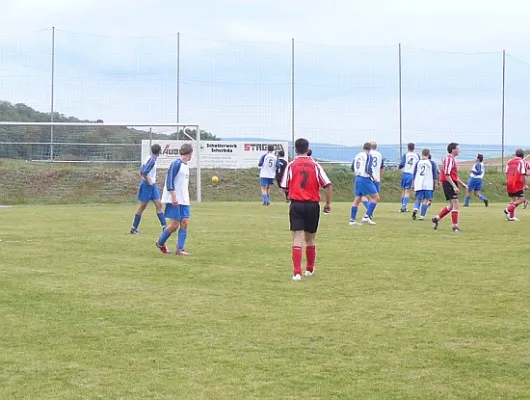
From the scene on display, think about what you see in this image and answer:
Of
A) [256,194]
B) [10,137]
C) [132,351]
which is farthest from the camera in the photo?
[256,194]

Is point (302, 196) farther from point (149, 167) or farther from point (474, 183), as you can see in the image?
point (474, 183)

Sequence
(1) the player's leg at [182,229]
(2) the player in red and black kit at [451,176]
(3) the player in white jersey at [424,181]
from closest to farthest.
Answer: (1) the player's leg at [182,229] → (2) the player in red and black kit at [451,176] → (3) the player in white jersey at [424,181]

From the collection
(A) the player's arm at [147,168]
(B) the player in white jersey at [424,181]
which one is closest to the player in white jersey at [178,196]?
(A) the player's arm at [147,168]

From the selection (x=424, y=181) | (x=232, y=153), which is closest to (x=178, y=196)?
(x=424, y=181)

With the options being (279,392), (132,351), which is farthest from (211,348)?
(279,392)

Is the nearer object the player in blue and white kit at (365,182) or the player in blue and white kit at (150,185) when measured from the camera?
the player in blue and white kit at (150,185)

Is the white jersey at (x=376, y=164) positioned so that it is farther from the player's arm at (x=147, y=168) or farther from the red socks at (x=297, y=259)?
the red socks at (x=297, y=259)

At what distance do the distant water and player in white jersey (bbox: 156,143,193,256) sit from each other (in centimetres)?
2336

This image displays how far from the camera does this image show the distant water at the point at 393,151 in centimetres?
3825

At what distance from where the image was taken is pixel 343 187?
130 feet

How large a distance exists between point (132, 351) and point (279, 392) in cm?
168

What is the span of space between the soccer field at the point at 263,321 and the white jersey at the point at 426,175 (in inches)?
281

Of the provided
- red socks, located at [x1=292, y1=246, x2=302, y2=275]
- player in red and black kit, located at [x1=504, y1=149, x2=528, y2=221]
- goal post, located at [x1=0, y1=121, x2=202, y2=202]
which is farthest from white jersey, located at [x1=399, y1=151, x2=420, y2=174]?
red socks, located at [x1=292, y1=246, x2=302, y2=275]

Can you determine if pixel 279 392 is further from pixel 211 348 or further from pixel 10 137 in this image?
pixel 10 137
